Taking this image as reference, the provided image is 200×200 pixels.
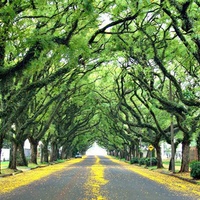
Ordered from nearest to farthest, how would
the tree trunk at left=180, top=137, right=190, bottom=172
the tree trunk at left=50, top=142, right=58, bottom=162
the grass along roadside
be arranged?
the grass along roadside → the tree trunk at left=180, top=137, right=190, bottom=172 → the tree trunk at left=50, top=142, right=58, bottom=162

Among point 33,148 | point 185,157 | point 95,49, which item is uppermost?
point 95,49

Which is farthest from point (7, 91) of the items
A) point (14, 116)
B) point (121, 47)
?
point (121, 47)

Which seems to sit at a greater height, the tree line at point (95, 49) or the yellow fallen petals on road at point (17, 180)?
the tree line at point (95, 49)

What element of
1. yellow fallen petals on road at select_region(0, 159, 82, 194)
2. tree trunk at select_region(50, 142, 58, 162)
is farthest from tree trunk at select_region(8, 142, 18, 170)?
tree trunk at select_region(50, 142, 58, 162)

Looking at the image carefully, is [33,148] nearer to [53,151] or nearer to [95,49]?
[53,151]

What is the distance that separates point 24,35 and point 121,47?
9813 millimetres

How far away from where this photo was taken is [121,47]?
2155cm


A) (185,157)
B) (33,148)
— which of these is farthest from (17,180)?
(33,148)

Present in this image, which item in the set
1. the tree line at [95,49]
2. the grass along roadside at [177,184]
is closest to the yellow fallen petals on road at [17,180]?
the tree line at [95,49]

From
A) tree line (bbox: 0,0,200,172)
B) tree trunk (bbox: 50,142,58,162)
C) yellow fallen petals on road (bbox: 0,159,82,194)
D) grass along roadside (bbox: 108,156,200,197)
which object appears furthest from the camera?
tree trunk (bbox: 50,142,58,162)

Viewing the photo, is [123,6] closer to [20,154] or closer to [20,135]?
[20,135]

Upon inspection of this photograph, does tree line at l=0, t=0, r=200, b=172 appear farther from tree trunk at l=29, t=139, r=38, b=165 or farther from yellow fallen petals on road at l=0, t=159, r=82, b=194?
yellow fallen petals on road at l=0, t=159, r=82, b=194

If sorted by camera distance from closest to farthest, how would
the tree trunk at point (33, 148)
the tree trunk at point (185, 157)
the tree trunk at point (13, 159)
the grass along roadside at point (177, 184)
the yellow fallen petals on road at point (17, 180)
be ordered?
the grass along roadside at point (177, 184)
the yellow fallen petals on road at point (17, 180)
the tree trunk at point (185, 157)
the tree trunk at point (13, 159)
the tree trunk at point (33, 148)

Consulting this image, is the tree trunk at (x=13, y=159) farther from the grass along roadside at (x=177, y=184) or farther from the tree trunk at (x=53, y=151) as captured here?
the tree trunk at (x=53, y=151)
